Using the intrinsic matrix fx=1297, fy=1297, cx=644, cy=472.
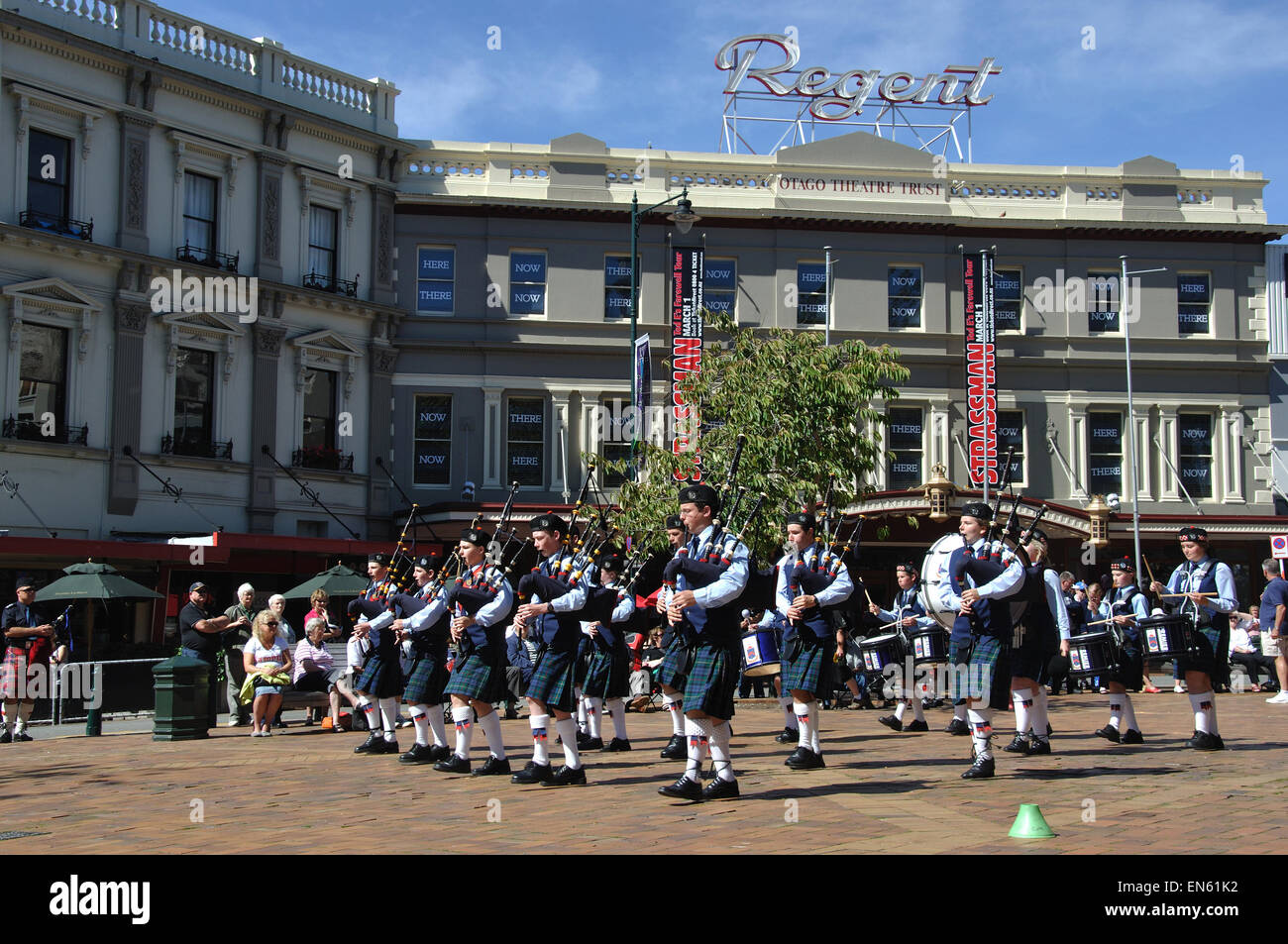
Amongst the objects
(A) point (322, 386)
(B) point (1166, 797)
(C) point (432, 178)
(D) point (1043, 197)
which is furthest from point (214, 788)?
(D) point (1043, 197)

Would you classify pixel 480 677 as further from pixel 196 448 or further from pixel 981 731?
pixel 196 448

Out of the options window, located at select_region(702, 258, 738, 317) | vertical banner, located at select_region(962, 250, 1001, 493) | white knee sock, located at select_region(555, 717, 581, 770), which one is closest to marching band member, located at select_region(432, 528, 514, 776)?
white knee sock, located at select_region(555, 717, 581, 770)

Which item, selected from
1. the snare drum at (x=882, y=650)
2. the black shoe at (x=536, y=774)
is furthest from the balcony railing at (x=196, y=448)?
the black shoe at (x=536, y=774)

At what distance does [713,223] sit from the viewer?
110ft

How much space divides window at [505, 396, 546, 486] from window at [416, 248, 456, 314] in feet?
9.83

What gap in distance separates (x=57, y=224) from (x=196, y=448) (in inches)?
215

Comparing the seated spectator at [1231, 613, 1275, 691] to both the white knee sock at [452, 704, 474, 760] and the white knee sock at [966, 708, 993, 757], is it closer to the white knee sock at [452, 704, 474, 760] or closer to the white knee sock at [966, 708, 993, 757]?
the white knee sock at [966, 708, 993, 757]

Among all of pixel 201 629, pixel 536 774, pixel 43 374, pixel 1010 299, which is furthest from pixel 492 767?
pixel 1010 299

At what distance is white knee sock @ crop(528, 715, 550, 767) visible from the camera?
34.8ft

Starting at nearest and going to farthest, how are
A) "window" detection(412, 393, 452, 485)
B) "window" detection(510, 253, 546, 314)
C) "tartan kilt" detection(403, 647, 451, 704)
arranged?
"tartan kilt" detection(403, 647, 451, 704) → "window" detection(412, 393, 452, 485) → "window" detection(510, 253, 546, 314)

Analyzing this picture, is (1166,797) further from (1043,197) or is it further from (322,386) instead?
(1043,197)

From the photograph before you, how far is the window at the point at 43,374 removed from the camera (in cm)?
2597

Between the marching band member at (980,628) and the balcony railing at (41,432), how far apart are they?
20.7 meters

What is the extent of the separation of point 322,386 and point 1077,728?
2105 cm
